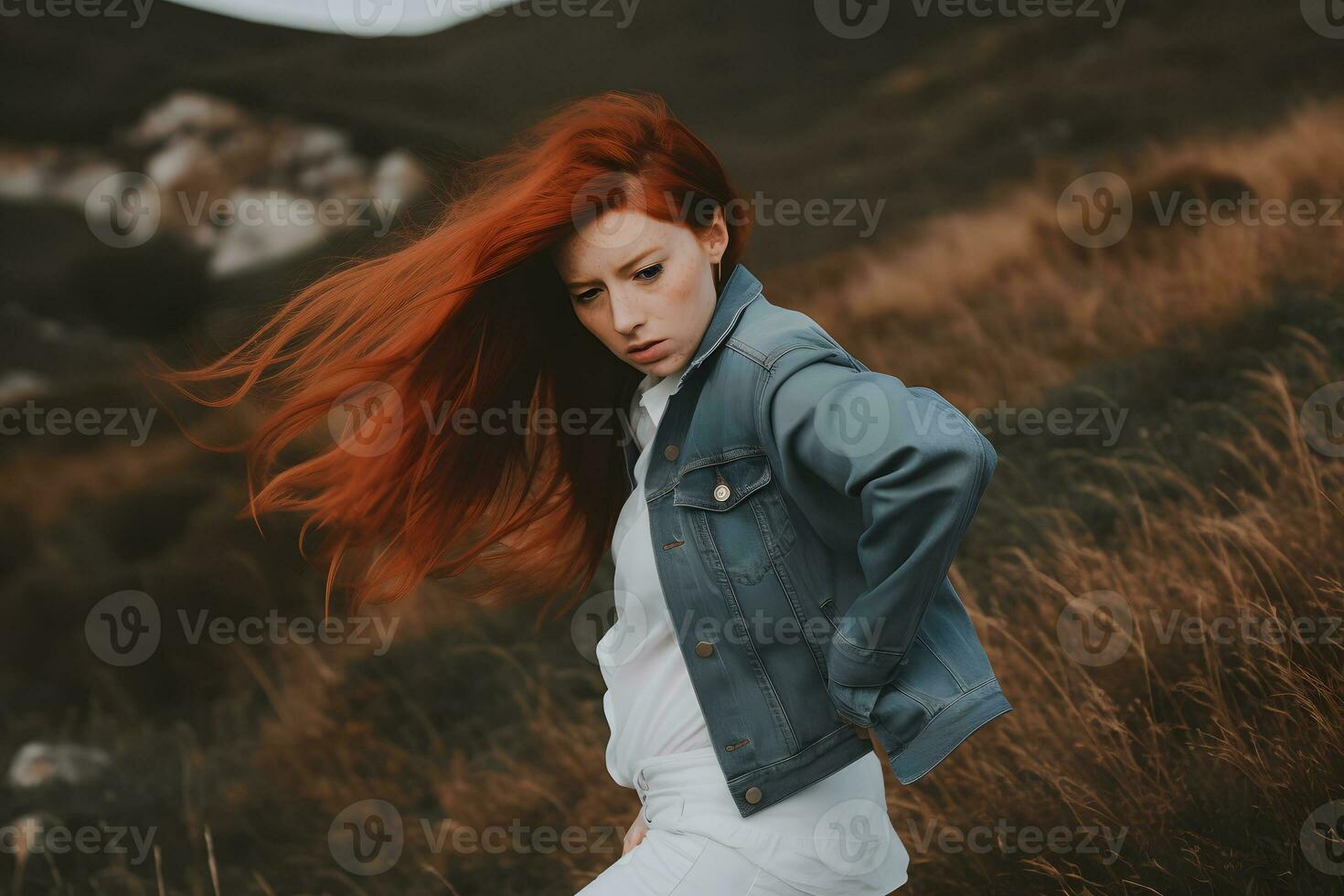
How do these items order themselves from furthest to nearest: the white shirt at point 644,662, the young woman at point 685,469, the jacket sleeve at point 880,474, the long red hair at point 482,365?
the long red hair at point 482,365, the white shirt at point 644,662, the young woman at point 685,469, the jacket sleeve at point 880,474

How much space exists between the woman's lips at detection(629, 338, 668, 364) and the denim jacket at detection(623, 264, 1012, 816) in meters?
0.07

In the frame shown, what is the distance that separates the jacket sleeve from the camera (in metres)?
1.69

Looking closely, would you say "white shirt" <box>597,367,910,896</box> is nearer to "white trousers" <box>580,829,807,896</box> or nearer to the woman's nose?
"white trousers" <box>580,829,807,896</box>

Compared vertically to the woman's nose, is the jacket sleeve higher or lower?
lower

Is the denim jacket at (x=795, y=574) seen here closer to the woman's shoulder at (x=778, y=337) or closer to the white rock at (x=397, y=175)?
the woman's shoulder at (x=778, y=337)

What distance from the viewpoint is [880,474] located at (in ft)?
5.62

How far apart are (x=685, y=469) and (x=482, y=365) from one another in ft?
2.04

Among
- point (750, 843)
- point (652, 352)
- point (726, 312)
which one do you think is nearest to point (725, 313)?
point (726, 312)

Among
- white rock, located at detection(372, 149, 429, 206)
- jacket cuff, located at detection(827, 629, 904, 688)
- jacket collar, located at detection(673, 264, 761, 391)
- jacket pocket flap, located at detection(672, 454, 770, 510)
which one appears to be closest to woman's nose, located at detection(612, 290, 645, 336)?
jacket collar, located at detection(673, 264, 761, 391)

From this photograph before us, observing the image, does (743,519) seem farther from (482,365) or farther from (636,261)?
(482,365)

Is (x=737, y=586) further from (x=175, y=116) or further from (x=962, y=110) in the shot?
(x=175, y=116)

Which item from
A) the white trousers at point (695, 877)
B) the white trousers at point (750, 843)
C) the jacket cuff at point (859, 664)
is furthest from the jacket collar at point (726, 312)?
the white trousers at point (695, 877)

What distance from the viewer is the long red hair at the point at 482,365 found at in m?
2.18

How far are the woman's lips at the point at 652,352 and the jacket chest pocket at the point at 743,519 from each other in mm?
240
